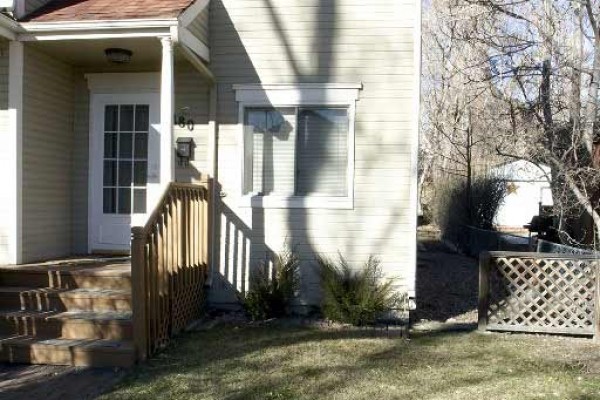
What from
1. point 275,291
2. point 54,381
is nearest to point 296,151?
point 275,291

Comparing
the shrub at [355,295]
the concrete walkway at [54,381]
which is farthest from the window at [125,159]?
the concrete walkway at [54,381]

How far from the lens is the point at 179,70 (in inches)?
→ 286

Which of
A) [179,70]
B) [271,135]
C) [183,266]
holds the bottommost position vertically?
[183,266]

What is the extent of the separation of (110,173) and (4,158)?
1358 mm

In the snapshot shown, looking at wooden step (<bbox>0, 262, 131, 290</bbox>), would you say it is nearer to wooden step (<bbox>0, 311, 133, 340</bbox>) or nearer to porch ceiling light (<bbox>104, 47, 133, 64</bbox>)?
wooden step (<bbox>0, 311, 133, 340</bbox>)

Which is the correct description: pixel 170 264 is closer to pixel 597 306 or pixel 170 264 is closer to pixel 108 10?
pixel 108 10

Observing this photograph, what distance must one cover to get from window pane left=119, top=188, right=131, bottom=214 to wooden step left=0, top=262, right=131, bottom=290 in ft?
4.62

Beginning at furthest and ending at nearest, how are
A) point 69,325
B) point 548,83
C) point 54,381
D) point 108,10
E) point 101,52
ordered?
point 548,83
point 101,52
point 108,10
point 69,325
point 54,381

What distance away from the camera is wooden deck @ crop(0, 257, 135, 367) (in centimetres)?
519

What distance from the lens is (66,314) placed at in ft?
18.6

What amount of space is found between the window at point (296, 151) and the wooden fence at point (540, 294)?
2.04 m

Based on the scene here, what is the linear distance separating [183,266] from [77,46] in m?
2.85

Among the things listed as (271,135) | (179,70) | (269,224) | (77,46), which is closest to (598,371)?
(269,224)

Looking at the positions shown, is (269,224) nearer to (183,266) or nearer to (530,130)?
(183,266)
